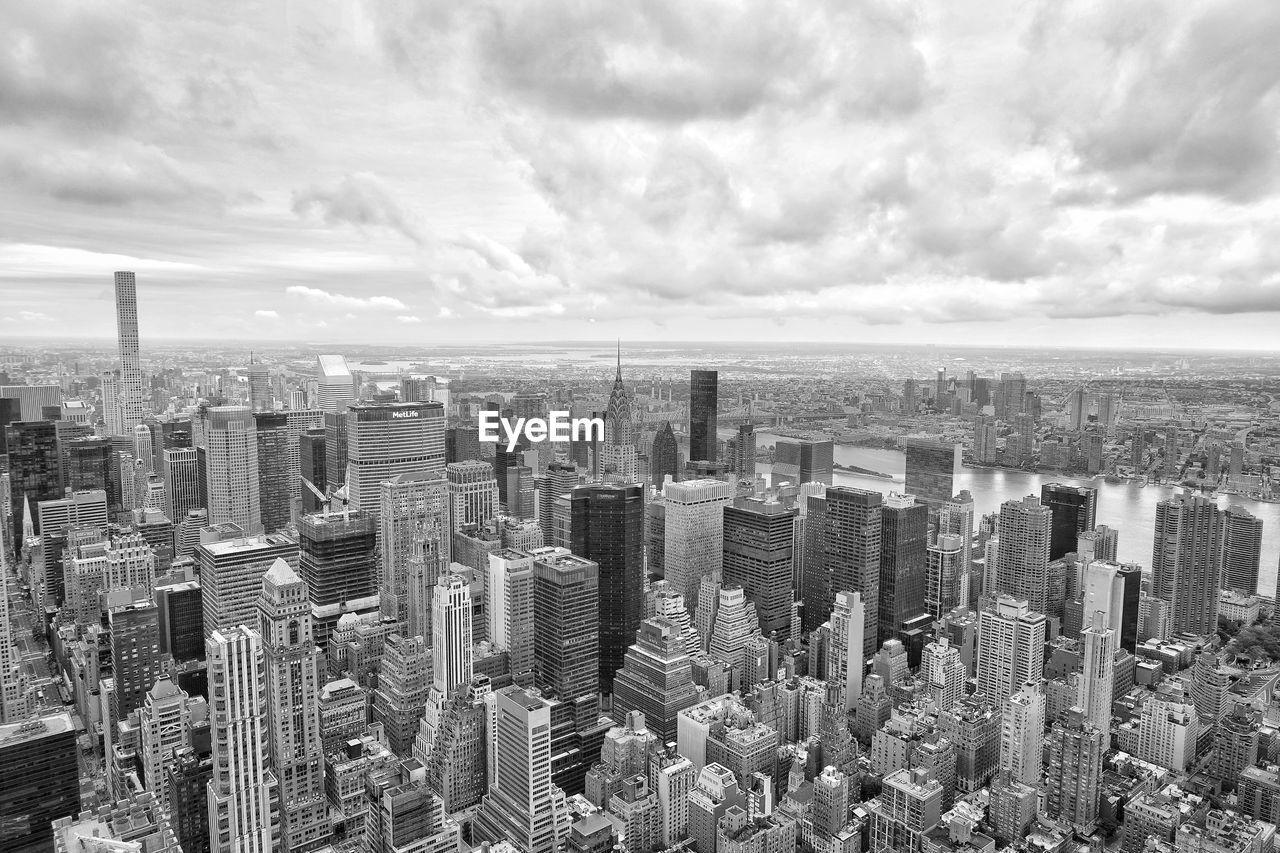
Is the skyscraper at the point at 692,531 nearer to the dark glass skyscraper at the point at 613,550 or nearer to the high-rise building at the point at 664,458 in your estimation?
the high-rise building at the point at 664,458

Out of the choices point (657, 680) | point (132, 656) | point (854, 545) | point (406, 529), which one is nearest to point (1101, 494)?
point (854, 545)

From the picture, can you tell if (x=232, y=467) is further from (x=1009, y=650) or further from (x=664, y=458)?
(x=1009, y=650)

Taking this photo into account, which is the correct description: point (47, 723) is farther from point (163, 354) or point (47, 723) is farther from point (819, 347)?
point (819, 347)

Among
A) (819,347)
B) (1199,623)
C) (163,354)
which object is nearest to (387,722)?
(163,354)

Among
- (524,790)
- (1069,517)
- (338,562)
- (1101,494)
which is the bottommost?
(524,790)

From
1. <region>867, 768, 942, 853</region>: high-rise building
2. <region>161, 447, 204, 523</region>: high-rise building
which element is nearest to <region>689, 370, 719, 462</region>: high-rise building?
<region>867, 768, 942, 853</region>: high-rise building

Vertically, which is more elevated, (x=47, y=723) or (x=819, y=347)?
(x=819, y=347)
